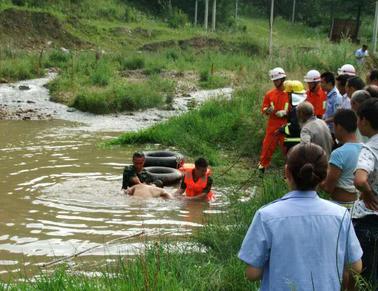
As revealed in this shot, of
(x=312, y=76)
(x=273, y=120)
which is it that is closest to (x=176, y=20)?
(x=273, y=120)

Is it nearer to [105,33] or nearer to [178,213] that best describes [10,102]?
[178,213]

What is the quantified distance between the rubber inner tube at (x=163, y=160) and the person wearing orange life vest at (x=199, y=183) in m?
2.30

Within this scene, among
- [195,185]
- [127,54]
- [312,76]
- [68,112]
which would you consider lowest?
[68,112]

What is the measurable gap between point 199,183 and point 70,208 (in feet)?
7.14

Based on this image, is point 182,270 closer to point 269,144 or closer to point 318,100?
point 318,100

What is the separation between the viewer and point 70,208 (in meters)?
10.5

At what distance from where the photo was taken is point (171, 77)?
99.5 ft

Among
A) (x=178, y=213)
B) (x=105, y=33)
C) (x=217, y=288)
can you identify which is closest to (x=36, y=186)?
(x=178, y=213)

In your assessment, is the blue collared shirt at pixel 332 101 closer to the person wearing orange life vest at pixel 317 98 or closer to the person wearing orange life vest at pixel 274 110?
the person wearing orange life vest at pixel 317 98

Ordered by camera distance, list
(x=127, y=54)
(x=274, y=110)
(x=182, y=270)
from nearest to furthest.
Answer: (x=182, y=270) → (x=274, y=110) → (x=127, y=54)

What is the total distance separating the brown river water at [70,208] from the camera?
8.12 m

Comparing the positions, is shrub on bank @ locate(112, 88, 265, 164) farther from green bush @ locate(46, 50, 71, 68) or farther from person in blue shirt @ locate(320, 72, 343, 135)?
green bush @ locate(46, 50, 71, 68)

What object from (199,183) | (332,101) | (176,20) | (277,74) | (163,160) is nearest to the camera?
(332,101)

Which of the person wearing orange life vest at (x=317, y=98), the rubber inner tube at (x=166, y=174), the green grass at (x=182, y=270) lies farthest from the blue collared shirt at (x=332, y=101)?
the rubber inner tube at (x=166, y=174)
